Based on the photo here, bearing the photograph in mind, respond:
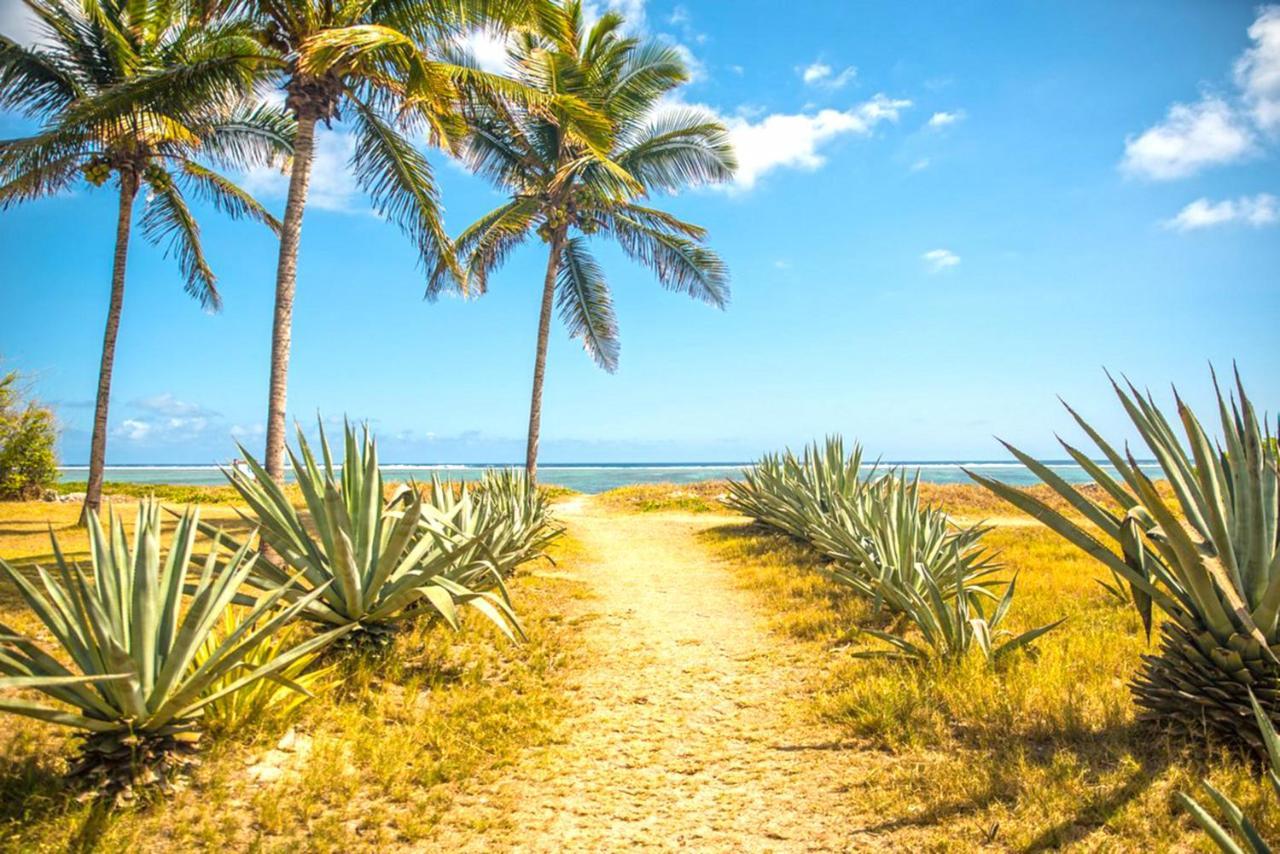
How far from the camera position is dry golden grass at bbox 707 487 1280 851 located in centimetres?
258

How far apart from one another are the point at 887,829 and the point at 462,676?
9.04 ft

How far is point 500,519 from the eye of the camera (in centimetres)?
A: 659

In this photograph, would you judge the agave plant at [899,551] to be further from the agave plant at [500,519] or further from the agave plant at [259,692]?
the agave plant at [259,692]

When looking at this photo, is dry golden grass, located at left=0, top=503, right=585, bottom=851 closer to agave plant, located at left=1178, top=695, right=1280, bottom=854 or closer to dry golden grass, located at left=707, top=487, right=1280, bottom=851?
dry golden grass, located at left=707, top=487, right=1280, bottom=851

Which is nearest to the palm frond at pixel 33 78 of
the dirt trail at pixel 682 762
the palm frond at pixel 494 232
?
the palm frond at pixel 494 232

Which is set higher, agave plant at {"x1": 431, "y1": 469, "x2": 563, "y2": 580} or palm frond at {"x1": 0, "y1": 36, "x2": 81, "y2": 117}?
palm frond at {"x1": 0, "y1": 36, "x2": 81, "y2": 117}

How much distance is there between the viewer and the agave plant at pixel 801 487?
360 inches

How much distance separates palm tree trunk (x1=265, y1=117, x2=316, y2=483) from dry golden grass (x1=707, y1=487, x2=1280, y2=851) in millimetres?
5822

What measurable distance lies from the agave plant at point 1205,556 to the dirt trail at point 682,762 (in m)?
1.41

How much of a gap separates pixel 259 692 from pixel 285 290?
536 cm

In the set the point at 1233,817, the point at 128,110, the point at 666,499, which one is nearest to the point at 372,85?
the point at 128,110

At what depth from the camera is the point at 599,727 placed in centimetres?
404

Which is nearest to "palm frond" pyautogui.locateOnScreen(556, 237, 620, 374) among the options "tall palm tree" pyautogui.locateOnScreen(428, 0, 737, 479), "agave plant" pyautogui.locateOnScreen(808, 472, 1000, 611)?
"tall palm tree" pyautogui.locateOnScreen(428, 0, 737, 479)

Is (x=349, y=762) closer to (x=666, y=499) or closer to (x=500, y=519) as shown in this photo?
(x=500, y=519)
